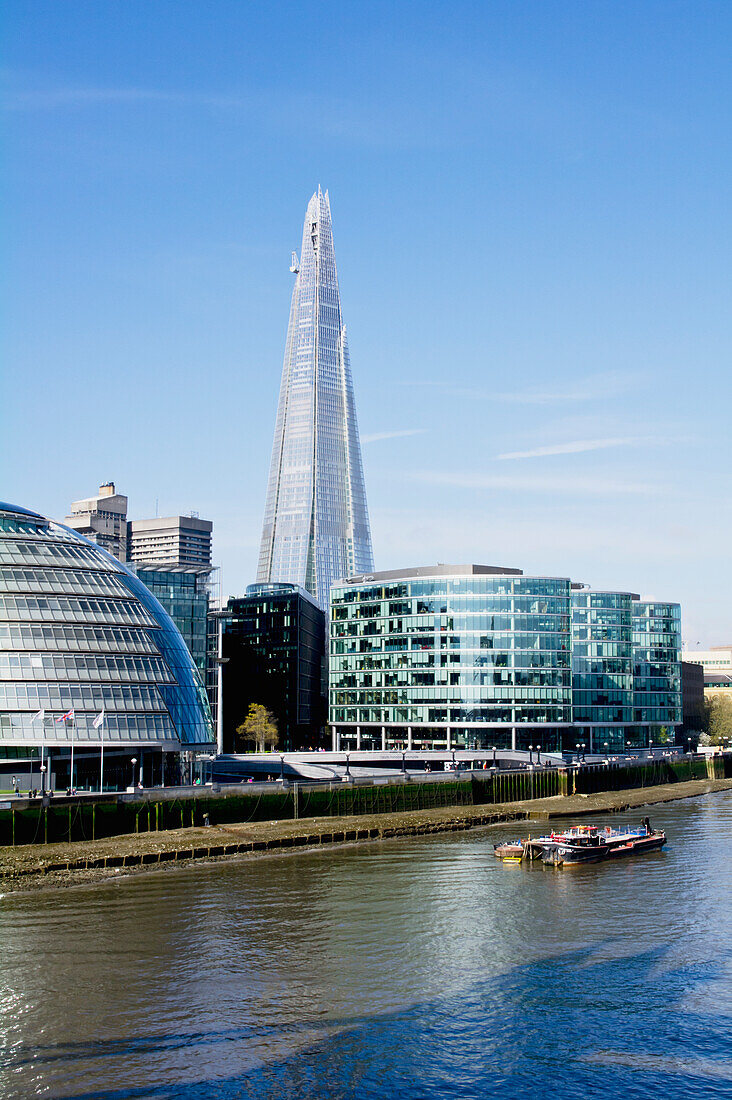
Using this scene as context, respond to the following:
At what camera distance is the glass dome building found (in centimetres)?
9812

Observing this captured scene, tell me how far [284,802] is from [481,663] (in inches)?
2973

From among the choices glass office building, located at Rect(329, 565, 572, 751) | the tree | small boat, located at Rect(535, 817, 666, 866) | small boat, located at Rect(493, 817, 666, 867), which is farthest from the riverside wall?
the tree

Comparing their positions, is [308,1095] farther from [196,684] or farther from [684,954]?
[196,684]

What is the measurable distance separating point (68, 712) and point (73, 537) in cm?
2579

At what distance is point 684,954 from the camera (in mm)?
55344

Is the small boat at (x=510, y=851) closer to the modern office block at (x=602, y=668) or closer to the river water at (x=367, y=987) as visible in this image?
the river water at (x=367, y=987)

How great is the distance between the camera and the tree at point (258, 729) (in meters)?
170

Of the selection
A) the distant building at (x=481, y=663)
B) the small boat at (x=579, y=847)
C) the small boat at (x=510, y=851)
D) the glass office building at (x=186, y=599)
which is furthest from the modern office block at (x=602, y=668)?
the small boat at (x=510, y=851)

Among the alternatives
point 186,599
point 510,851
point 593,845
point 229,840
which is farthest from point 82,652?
point 186,599

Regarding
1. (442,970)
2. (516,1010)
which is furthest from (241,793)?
(516,1010)

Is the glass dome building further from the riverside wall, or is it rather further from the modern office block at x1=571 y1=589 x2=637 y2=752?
the modern office block at x1=571 y1=589 x2=637 y2=752

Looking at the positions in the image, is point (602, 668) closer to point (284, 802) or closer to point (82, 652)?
point (284, 802)

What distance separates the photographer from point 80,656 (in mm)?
102688

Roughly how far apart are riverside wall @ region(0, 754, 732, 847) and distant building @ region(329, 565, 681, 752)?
2219 cm
